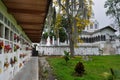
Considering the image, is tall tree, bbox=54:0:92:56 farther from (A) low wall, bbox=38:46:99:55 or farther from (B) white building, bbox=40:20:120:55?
(A) low wall, bbox=38:46:99:55

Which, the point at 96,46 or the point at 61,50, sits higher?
the point at 96,46

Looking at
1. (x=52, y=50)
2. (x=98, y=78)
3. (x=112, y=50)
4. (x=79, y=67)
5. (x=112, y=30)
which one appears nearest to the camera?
(x=98, y=78)

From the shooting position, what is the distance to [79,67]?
30.7ft

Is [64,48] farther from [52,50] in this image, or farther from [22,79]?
[22,79]

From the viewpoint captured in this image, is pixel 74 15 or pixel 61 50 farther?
pixel 61 50

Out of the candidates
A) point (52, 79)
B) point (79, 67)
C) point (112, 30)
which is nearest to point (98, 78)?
point (79, 67)

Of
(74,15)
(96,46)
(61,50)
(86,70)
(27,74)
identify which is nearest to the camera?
(27,74)

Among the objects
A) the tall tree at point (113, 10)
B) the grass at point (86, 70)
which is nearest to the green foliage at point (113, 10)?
the tall tree at point (113, 10)

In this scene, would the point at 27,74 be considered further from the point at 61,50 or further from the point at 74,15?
the point at 61,50

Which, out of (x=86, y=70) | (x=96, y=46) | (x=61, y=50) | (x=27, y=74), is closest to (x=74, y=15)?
(x=86, y=70)

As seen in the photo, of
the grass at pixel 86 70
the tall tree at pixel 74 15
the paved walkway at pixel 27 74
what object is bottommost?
the grass at pixel 86 70

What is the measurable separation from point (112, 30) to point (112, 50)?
6840 millimetres

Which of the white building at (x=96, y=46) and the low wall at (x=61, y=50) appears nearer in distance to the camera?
the low wall at (x=61, y=50)

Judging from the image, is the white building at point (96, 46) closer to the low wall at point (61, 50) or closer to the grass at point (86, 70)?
the low wall at point (61, 50)
